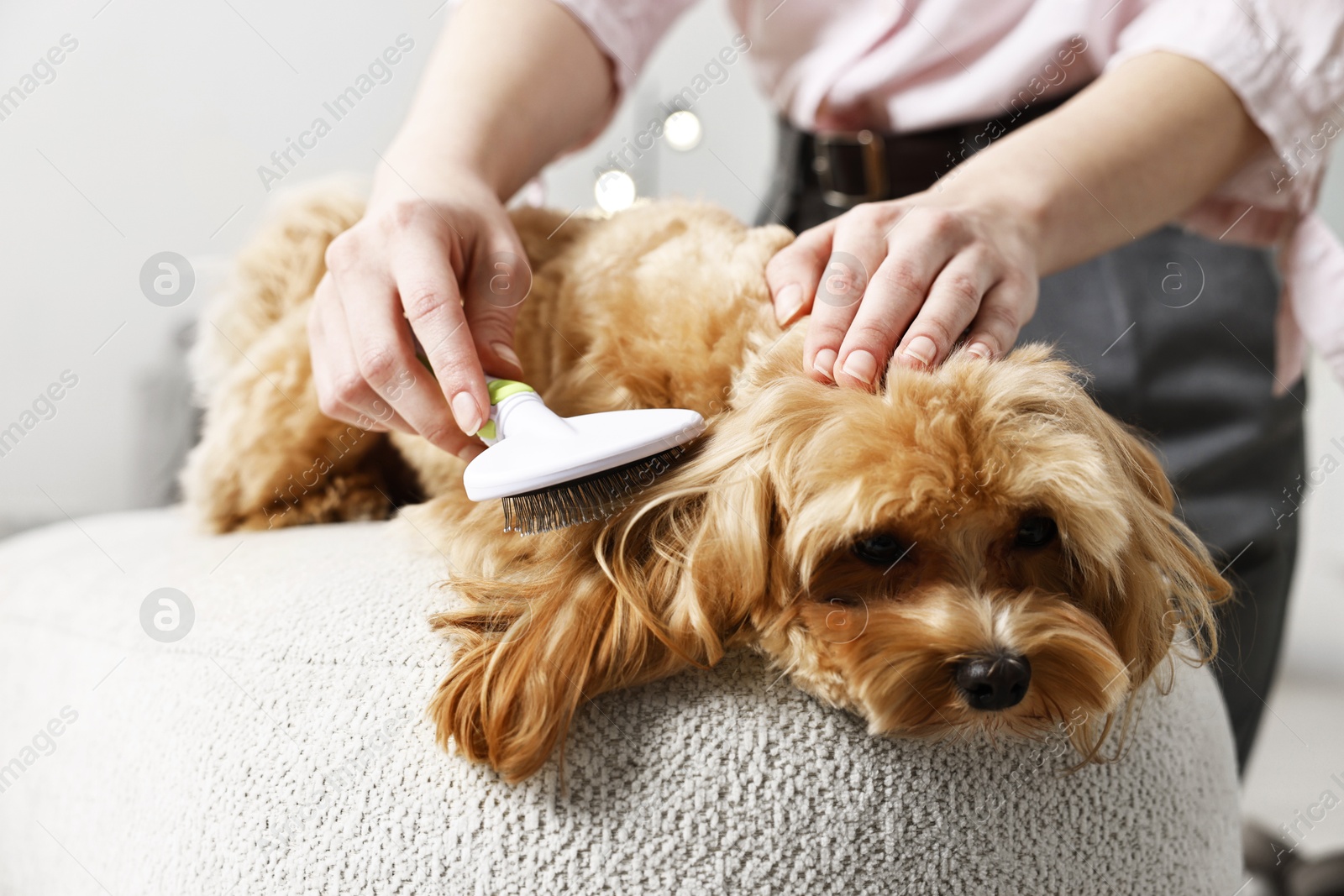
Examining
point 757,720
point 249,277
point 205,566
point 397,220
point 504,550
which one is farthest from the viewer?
point 249,277

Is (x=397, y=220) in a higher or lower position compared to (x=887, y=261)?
higher

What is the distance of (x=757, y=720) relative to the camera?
0.64 meters

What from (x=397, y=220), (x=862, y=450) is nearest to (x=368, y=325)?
(x=397, y=220)

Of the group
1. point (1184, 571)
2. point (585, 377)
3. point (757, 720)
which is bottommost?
point (1184, 571)

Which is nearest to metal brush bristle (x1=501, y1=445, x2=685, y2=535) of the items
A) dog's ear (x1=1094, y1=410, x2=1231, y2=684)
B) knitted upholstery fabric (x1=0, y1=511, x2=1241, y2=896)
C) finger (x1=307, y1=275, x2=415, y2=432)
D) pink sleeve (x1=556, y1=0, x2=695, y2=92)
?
knitted upholstery fabric (x1=0, y1=511, x2=1241, y2=896)

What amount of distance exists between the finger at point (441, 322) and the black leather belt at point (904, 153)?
657 millimetres

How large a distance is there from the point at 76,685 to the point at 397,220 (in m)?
0.56

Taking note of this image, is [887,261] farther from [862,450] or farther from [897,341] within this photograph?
[862,450]

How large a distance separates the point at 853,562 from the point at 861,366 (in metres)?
0.15

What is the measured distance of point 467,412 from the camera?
762mm

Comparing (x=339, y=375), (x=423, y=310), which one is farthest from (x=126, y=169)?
(x=423, y=310)

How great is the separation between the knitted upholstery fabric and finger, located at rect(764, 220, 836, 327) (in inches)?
13.0

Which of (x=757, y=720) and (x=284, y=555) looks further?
(x=284, y=555)

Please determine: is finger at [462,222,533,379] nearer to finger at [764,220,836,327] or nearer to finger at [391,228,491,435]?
finger at [391,228,491,435]
